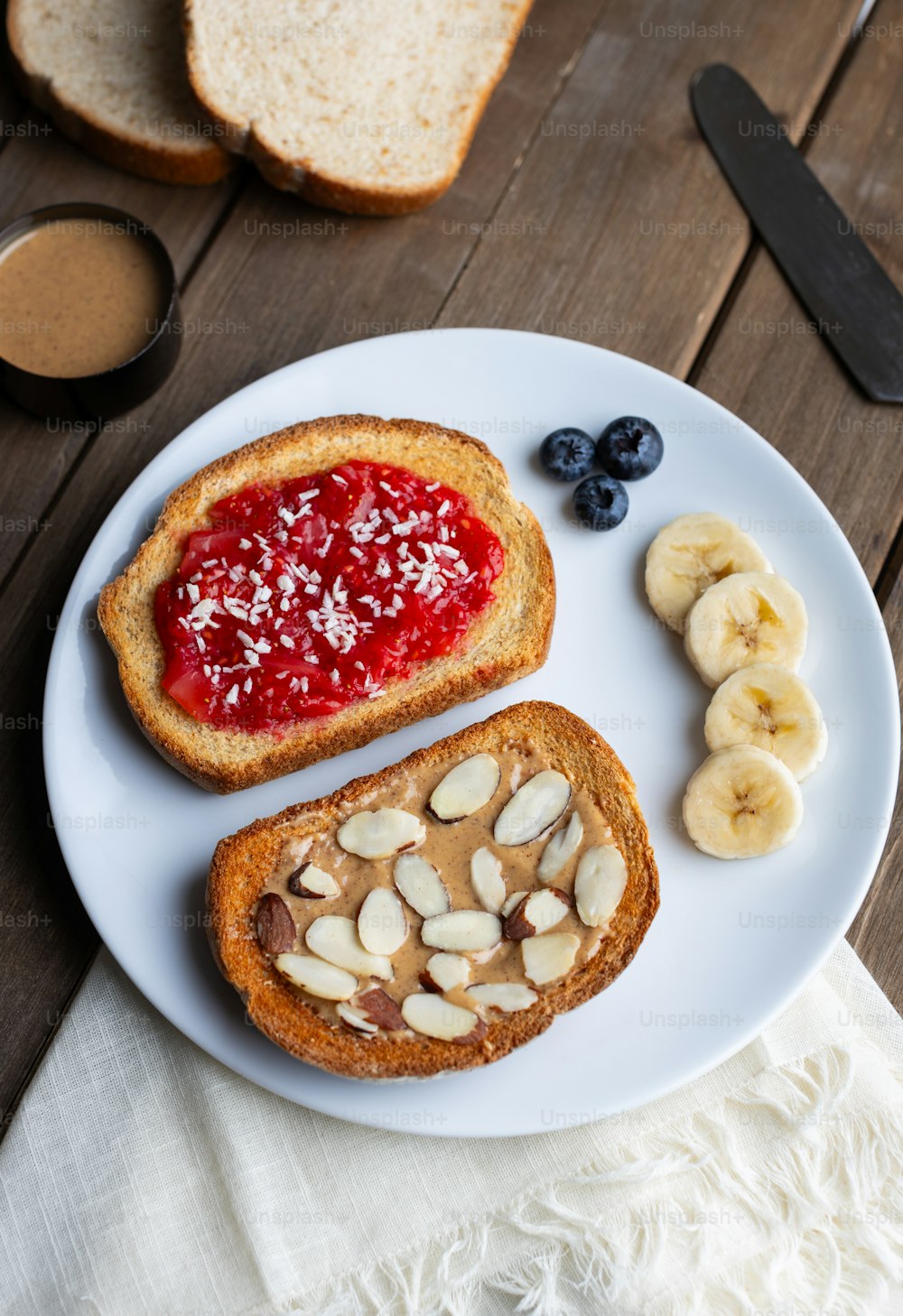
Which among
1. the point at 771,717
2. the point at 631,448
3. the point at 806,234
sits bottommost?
the point at 771,717

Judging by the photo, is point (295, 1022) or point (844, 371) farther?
point (844, 371)

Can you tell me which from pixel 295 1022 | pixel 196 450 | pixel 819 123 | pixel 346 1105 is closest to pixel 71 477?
pixel 196 450

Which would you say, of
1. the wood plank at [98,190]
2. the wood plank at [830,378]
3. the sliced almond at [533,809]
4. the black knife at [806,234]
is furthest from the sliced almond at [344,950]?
the black knife at [806,234]

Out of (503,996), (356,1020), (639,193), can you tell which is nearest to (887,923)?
→ (503,996)

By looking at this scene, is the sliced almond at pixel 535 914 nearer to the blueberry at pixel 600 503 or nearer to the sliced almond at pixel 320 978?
the sliced almond at pixel 320 978

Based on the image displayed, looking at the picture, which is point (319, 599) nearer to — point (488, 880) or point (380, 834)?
point (380, 834)

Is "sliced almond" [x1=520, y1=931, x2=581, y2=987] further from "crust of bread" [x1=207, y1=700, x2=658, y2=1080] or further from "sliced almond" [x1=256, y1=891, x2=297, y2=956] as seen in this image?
"sliced almond" [x1=256, y1=891, x2=297, y2=956]

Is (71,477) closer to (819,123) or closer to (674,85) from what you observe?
(674,85)
